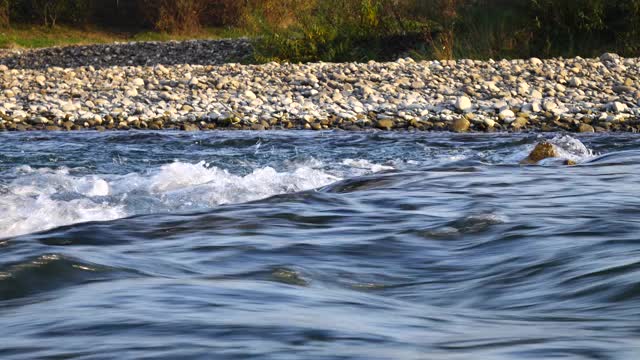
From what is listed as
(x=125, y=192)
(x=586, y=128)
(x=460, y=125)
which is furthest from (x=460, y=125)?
(x=125, y=192)

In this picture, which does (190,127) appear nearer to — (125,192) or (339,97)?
(339,97)

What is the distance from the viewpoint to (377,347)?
2531 millimetres

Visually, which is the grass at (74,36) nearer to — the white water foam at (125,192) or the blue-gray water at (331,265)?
the white water foam at (125,192)

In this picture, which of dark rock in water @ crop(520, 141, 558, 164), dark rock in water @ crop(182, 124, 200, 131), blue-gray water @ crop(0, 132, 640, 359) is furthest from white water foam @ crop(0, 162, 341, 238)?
dark rock in water @ crop(182, 124, 200, 131)

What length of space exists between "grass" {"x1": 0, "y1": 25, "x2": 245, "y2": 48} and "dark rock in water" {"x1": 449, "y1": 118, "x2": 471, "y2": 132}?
21.3 metres

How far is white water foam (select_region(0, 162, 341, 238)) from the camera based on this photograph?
580cm

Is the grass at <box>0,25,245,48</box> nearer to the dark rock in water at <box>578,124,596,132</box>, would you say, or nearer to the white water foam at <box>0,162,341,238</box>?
the dark rock in water at <box>578,124,596,132</box>

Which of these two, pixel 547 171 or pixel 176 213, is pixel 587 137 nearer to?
pixel 547 171

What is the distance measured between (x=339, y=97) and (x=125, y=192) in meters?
7.47

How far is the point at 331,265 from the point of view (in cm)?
400

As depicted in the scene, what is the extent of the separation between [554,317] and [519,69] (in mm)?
12377

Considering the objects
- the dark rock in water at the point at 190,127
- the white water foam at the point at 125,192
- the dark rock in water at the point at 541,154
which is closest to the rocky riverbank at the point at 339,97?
the dark rock in water at the point at 190,127

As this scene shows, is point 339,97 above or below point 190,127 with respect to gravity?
above

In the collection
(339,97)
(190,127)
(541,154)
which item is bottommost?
(190,127)
